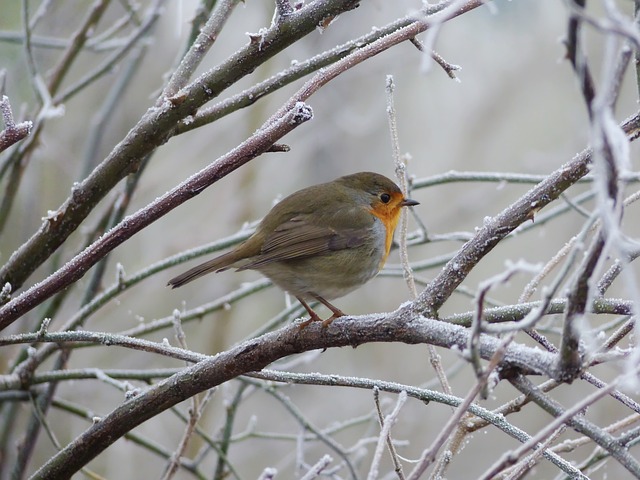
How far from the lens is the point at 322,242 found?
10.8 ft

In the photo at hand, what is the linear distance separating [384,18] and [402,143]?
1.79 metres

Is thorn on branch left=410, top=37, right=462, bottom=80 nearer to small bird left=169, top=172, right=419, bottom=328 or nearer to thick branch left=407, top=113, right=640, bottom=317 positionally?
thick branch left=407, top=113, right=640, bottom=317

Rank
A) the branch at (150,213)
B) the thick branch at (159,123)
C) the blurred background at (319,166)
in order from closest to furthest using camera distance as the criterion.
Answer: the branch at (150,213), the thick branch at (159,123), the blurred background at (319,166)

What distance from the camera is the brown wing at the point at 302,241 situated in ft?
10.1

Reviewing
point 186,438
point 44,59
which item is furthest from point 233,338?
point 186,438

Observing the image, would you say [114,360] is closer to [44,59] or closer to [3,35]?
[44,59]

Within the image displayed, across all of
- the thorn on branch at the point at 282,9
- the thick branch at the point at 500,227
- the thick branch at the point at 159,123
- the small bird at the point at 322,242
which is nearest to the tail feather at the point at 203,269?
the small bird at the point at 322,242

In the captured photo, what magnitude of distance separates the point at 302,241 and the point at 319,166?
3.79m

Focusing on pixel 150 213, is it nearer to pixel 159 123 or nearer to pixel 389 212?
pixel 159 123

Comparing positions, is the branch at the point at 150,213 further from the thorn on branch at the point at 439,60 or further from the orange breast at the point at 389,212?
the orange breast at the point at 389,212

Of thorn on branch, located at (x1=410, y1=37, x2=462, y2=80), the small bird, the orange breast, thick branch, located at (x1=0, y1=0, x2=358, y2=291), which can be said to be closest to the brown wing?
the small bird

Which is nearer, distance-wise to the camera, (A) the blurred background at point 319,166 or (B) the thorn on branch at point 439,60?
(B) the thorn on branch at point 439,60

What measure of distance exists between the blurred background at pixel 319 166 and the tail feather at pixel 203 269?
836 millimetres

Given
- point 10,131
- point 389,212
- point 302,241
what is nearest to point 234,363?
point 10,131
